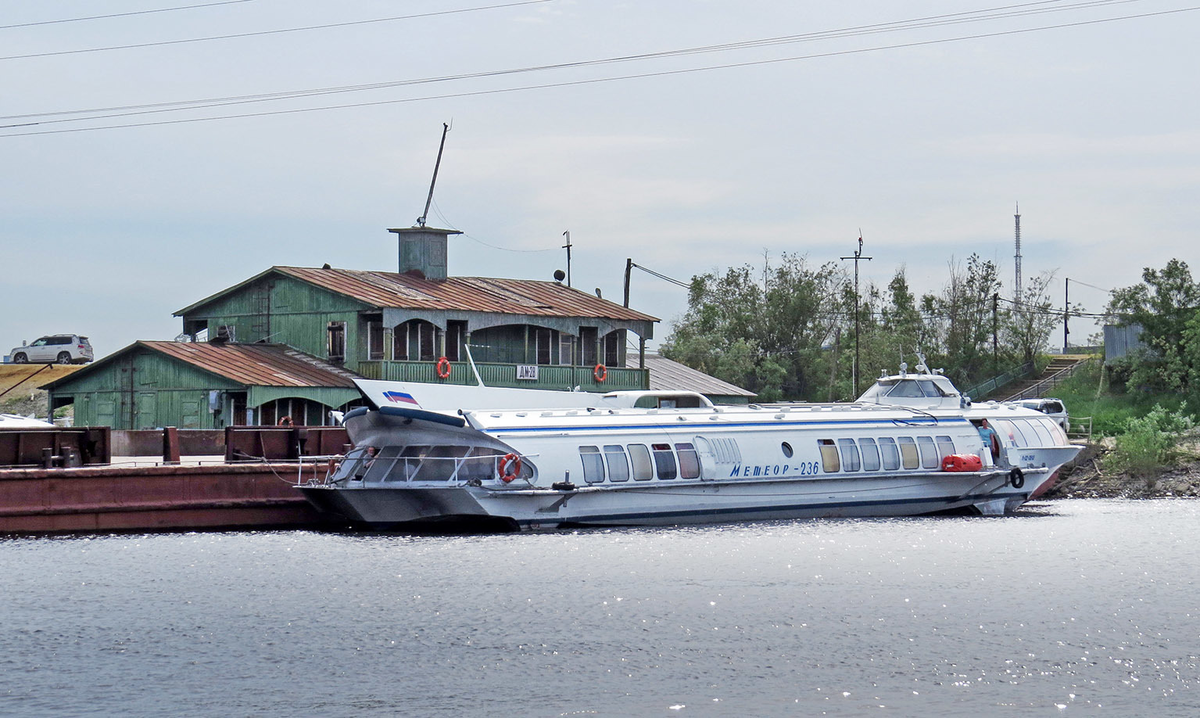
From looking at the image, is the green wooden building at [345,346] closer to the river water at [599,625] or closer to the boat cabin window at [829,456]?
the river water at [599,625]

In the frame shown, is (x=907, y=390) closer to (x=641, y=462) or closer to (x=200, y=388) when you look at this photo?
(x=641, y=462)

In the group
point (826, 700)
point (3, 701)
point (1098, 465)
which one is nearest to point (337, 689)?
point (3, 701)

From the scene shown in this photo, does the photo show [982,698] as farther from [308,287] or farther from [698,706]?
[308,287]

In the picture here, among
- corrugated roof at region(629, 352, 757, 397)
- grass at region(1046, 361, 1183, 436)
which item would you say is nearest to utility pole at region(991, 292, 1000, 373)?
grass at region(1046, 361, 1183, 436)

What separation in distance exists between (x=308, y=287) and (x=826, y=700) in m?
39.3

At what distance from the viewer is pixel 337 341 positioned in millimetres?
55219

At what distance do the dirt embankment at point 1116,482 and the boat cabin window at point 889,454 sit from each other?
50.1ft

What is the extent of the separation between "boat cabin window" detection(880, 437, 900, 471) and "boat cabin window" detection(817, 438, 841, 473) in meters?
1.42

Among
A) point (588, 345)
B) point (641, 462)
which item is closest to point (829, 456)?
point (641, 462)

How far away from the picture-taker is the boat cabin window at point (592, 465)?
35.1 meters

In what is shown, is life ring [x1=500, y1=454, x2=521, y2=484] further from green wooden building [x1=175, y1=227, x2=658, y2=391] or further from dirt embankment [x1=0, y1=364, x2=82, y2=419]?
dirt embankment [x1=0, y1=364, x2=82, y2=419]

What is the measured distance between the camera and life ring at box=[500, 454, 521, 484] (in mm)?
33750

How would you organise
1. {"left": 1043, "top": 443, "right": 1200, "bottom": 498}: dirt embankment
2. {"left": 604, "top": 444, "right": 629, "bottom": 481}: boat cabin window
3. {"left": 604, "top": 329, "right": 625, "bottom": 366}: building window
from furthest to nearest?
{"left": 604, "top": 329, "right": 625, "bottom": 366}: building window → {"left": 1043, "top": 443, "right": 1200, "bottom": 498}: dirt embankment → {"left": 604, "top": 444, "right": 629, "bottom": 481}: boat cabin window

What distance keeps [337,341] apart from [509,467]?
896 inches
